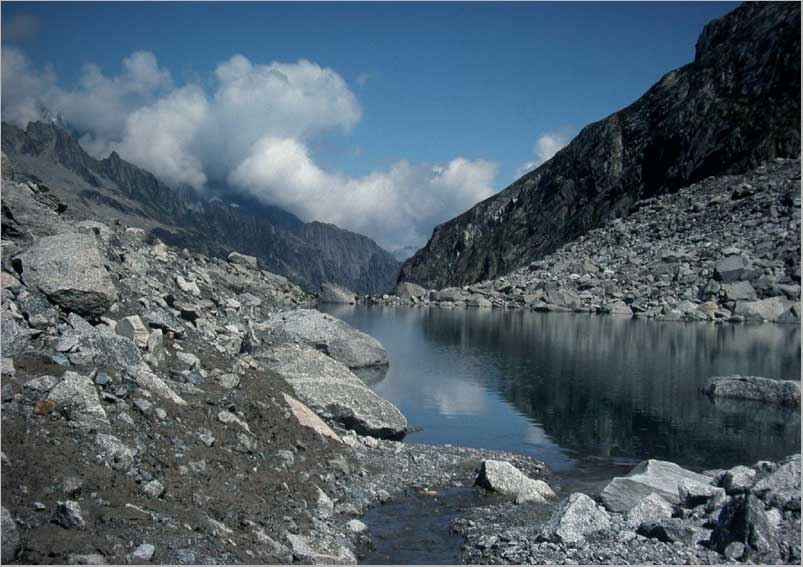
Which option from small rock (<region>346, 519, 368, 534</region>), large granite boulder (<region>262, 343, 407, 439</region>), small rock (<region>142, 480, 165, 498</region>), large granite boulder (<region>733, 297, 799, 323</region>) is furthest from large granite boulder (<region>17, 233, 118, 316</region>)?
large granite boulder (<region>733, 297, 799, 323</region>)

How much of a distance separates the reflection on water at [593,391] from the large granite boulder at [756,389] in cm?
104

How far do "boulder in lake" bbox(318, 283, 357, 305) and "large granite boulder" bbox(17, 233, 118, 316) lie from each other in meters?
99.3

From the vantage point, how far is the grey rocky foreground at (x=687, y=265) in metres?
80.5

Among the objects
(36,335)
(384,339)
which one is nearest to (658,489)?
(36,335)

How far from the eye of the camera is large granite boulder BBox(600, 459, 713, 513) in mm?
15664

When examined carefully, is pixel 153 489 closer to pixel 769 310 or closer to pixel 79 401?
pixel 79 401

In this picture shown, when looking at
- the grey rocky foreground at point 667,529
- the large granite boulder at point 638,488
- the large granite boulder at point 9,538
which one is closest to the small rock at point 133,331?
the large granite boulder at point 9,538

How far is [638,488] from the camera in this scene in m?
15.9

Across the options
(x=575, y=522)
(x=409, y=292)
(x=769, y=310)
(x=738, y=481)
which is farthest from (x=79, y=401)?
(x=409, y=292)

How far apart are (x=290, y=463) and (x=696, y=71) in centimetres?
15824

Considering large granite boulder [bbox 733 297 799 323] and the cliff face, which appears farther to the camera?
the cliff face

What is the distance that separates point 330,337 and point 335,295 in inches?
3264

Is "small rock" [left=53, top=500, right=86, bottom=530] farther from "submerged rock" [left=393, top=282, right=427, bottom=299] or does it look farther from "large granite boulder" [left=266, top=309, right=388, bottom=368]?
"submerged rock" [left=393, top=282, right=427, bottom=299]

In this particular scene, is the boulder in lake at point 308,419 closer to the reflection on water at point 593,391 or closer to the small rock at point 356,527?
the small rock at point 356,527
